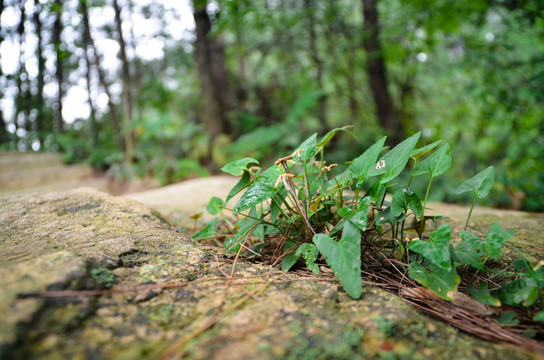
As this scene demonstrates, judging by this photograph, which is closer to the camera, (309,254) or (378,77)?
(309,254)

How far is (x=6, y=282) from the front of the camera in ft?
2.63

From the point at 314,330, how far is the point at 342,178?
74cm

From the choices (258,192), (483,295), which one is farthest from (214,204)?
(483,295)

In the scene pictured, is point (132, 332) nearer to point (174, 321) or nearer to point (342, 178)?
point (174, 321)

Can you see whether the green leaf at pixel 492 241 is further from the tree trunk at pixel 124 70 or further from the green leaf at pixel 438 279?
the tree trunk at pixel 124 70

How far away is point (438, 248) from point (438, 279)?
124 mm

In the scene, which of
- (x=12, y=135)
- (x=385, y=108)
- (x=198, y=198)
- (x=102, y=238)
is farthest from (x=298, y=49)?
(x=12, y=135)

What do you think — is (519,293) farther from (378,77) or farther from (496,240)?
(378,77)

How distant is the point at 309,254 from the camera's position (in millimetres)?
1209

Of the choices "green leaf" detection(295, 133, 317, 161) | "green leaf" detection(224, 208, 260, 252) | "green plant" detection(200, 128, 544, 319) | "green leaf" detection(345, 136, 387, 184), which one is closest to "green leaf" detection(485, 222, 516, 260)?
"green plant" detection(200, 128, 544, 319)

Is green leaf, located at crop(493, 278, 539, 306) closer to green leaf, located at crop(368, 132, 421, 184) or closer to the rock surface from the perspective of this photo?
the rock surface

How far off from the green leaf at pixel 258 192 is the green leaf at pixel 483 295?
746 mm

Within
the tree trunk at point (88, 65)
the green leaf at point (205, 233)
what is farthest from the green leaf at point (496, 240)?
the tree trunk at point (88, 65)

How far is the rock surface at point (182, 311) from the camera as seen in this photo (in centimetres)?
71
